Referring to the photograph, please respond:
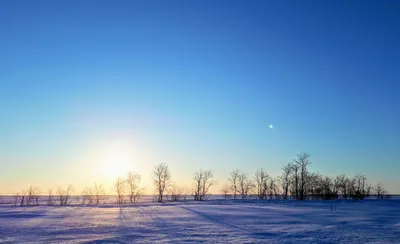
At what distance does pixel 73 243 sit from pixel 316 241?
47.1 feet

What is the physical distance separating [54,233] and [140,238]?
7.09 m

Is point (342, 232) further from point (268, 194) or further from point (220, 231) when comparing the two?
point (268, 194)

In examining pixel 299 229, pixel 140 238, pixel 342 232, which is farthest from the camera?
pixel 299 229

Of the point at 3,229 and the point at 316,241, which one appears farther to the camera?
the point at 3,229

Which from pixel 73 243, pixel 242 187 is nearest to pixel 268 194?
pixel 242 187

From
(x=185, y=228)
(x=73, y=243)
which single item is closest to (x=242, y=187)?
(x=185, y=228)

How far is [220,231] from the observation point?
91.0ft

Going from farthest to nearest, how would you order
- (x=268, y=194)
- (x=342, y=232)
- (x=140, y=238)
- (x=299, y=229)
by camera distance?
→ (x=268, y=194), (x=299, y=229), (x=342, y=232), (x=140, y=238)

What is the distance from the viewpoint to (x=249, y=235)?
2545 cm

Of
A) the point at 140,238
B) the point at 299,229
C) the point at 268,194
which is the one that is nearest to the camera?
the point at 140,238

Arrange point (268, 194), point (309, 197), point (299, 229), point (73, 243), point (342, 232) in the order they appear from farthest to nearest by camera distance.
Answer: point (268, 194), point (309, 197), point (299, 229), point (342, 232), point (73, 243)

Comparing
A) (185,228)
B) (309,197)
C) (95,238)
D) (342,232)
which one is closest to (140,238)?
(95,238)

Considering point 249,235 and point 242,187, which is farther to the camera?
point 242,187

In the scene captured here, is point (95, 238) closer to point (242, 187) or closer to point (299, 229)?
point (299, 229)
